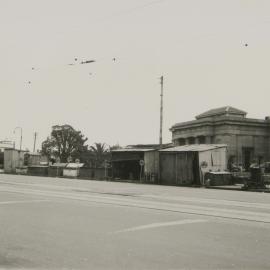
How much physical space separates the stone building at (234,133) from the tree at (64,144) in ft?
153

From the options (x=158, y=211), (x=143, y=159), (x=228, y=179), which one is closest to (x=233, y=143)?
(x=143, y=159)

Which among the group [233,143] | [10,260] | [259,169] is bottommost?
[10,260]

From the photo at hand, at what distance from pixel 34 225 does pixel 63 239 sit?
1.83 m

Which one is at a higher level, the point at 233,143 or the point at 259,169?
the point at 233,143

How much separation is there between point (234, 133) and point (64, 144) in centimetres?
5569

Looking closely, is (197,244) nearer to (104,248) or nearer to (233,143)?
(104,248)

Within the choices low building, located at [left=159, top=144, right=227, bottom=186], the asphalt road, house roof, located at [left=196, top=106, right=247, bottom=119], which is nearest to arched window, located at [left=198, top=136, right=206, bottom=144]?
house roof, located at [left=196, top=106, right=247, bottom=119]

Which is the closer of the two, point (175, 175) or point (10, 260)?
point (10, 260)

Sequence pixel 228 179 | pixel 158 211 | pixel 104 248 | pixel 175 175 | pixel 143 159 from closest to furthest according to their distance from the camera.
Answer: pixel 104 248 → pixel 158 211 → pixel 228 179 → pixel 175 175 → pixel 143 159

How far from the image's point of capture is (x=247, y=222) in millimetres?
9969

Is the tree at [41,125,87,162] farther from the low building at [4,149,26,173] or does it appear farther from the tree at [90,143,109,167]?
the low building at [4,149,26,173]

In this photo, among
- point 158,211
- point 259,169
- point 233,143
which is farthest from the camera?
point 233,143

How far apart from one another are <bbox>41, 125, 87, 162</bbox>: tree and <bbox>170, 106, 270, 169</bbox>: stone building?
46611 millimetres

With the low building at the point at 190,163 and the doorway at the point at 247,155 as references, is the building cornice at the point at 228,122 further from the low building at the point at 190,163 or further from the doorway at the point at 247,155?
the low building at the point at 190,163
